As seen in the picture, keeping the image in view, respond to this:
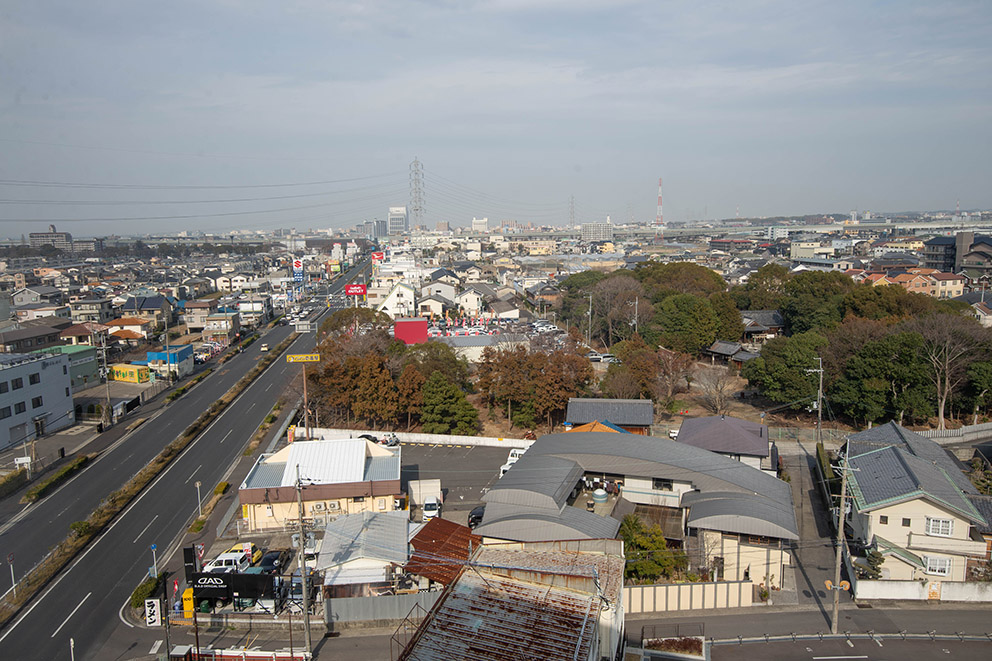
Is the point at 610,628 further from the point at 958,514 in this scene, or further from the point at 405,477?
the point at 405,477

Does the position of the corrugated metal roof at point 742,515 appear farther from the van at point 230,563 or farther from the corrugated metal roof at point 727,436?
the van at point 230,563

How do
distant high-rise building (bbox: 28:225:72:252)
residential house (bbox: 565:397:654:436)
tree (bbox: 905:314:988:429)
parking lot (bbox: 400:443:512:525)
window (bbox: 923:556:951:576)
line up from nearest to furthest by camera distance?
window (bbox: 923:556:951:576) → parking lot (bbox: 400:443:512:525) → residential house (bbox: 565:397:654:436) → tree (bbox: 905:314:988:429) → distant high-rise building (bbox: 28:225:72:252)

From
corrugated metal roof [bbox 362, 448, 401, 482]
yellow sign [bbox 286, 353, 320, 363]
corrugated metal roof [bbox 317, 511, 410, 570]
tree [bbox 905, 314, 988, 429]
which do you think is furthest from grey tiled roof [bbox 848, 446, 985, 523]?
yellow sign [bbox 286, 353, 320, 363]

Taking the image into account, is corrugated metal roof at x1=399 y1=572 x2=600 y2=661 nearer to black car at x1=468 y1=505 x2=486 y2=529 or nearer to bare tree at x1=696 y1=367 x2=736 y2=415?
black car at x1=468 y1=505 x2=486 y2=529

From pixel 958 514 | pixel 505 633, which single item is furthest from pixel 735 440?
pixel 505 633

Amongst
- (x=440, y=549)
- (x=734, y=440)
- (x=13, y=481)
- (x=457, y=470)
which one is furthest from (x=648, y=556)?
(x=13, y=481)

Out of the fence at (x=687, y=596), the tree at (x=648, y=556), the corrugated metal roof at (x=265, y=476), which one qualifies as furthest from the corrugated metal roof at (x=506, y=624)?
the corrugated metal roof at (x=265, y=476)

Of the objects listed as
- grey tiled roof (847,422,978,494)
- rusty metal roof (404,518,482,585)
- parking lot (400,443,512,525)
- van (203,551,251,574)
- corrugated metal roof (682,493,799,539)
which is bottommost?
parking lot (400,443,512,525)

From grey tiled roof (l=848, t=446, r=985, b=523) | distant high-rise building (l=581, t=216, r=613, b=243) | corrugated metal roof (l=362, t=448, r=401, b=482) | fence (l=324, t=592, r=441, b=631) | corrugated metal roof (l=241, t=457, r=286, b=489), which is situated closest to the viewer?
fence (l=324, t=592, r=441, b=631)
